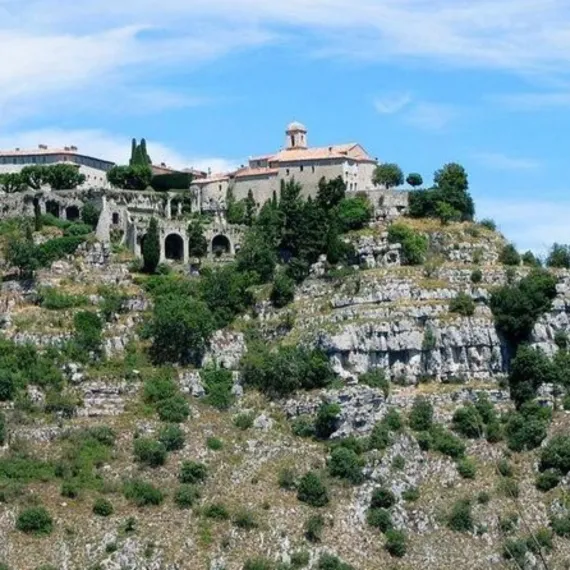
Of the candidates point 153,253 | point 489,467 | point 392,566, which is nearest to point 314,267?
point 153,253

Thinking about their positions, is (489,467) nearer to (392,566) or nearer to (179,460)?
(392,566)

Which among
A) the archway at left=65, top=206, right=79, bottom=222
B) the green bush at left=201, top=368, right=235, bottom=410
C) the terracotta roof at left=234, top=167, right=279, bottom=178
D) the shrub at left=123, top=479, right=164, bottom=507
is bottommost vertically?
the shrub at left=123, top=479, right=164, bottom=507

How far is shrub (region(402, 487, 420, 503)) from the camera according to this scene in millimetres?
67625

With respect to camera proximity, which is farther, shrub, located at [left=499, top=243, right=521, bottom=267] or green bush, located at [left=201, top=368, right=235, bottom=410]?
shrub, located at [left=499, top=243, right=521, bottom=267]

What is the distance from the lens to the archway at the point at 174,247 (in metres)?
87.3

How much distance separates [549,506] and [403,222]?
22.2 metres

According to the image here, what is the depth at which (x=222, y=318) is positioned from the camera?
260 feet

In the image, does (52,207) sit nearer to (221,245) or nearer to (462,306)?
(221,245)

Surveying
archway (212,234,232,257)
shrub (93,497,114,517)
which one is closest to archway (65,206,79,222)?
archway (212,234,232,257)

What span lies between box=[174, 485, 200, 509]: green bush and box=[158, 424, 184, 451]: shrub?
315 centimetres

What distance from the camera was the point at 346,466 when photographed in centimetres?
6812

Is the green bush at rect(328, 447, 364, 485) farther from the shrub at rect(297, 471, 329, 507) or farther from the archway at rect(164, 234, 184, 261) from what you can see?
the archway at rect(164, 234, 184, 261)

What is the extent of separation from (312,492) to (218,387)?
985 centimetres

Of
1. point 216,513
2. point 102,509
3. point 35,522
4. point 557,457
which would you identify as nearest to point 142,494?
point 102,509
